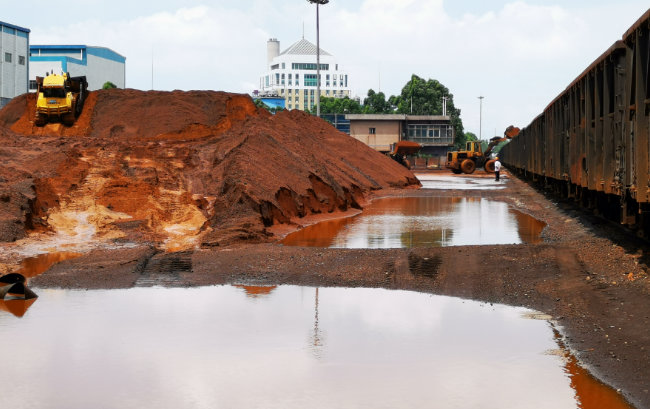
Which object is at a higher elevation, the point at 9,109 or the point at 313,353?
the point at 9,109

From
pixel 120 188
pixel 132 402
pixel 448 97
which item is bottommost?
pixel 132 402

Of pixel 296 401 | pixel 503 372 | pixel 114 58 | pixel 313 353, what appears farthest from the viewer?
pixel 114 58

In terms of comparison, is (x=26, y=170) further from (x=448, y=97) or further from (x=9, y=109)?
(x=448, y=97)

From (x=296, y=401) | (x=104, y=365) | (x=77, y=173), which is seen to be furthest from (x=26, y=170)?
(x=296, y=401)

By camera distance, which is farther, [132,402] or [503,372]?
[503,372]

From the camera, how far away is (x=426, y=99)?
404ft

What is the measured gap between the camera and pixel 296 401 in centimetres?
689

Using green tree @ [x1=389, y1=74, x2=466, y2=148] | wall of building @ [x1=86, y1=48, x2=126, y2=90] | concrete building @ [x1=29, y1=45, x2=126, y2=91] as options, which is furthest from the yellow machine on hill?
green tree @ [x1=389, y1=74, x2=466, y2=148]

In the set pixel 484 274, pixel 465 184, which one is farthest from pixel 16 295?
pixel 465 184

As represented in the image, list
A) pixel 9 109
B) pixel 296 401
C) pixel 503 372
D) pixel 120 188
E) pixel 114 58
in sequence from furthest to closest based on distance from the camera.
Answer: pixel 114 58 < pixel 9 109 < pixel 120 188 < pixel 503 372 < pixel 296 401

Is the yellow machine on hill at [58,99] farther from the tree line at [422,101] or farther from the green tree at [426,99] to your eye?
the green tree at [426,99]

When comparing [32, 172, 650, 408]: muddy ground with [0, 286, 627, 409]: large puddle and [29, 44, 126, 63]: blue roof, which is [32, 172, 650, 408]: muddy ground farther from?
[29, 44, 126, 63]: blue roof

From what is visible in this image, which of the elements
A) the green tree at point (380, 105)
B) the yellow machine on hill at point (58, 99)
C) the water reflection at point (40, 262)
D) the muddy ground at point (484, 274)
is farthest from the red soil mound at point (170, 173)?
the green tree at point (380, 105)

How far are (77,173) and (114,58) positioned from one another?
103m
